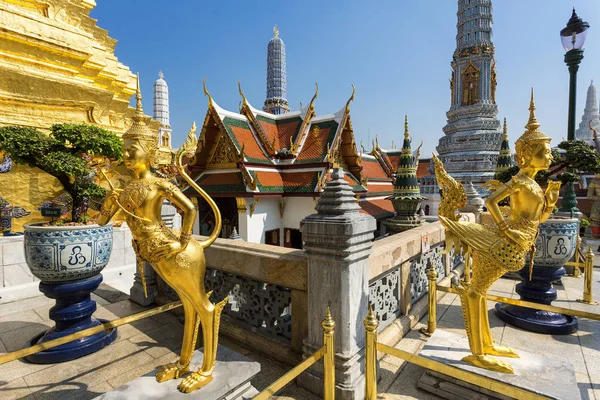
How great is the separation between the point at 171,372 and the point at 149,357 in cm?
176

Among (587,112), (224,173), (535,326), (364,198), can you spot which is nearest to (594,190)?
(364,198)

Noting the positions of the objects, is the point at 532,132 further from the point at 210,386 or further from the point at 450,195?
the point at 210,386

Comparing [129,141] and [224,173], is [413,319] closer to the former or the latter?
[129,141]

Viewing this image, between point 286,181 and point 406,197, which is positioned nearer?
point 406,197

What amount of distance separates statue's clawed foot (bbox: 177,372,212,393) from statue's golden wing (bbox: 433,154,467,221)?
8.44ft

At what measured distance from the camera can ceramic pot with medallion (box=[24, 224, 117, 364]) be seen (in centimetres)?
390

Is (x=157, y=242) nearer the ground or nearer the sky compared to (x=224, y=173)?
nearer the ground

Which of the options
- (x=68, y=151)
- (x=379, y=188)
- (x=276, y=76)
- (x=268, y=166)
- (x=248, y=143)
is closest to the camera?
(x=68, y=151)

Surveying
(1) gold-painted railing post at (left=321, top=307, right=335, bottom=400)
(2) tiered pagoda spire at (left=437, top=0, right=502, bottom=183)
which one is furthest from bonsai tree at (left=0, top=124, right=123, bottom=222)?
(2) tiered pagoda spire at (left=437, top=0, right=502, bottom=183)

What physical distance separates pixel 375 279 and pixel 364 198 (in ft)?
40.1

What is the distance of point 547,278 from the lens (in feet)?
16.4

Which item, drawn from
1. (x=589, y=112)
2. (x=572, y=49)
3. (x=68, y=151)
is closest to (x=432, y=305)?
(x=68, y=151)

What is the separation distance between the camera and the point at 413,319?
4859 millimetres

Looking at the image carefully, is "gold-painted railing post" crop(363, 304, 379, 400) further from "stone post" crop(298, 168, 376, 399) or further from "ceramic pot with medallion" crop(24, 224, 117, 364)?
"ceramic pot with medallion" crop(24, 224, 117, 364)
